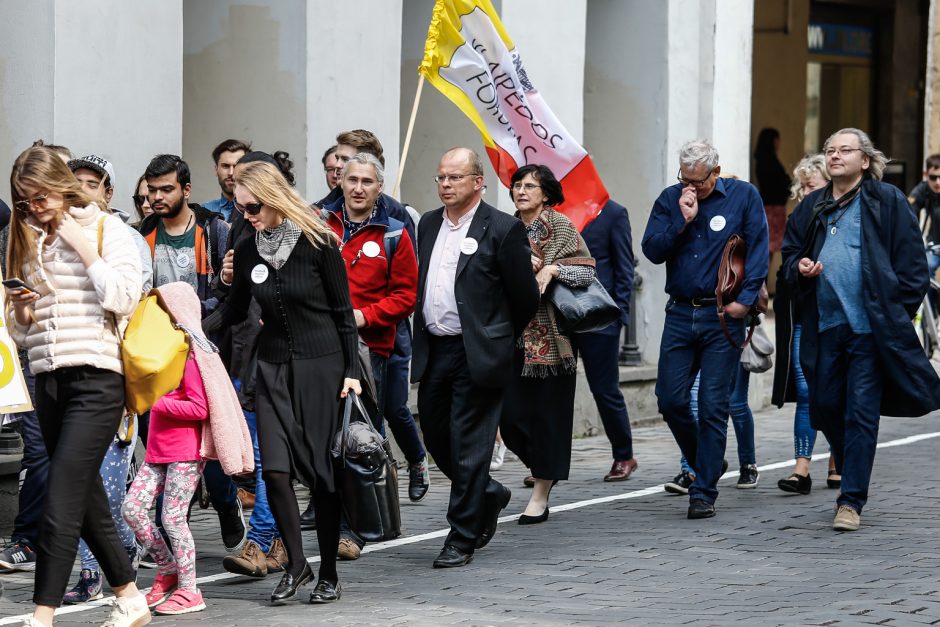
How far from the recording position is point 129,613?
23.0 feet

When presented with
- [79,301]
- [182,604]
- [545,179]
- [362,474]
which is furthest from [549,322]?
[79,301]

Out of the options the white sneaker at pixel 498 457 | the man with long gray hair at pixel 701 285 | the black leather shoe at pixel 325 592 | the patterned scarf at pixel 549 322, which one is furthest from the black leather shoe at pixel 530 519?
the black leather shoe at pixel 325 592

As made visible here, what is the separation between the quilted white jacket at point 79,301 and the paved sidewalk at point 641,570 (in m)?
1.19

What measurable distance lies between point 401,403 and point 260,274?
9.63ft

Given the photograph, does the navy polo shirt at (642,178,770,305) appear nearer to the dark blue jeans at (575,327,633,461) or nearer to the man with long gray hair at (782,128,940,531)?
the man with long gray hair at (782,128,940,531)

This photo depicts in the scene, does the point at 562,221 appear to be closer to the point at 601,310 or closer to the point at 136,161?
the point at 601,310

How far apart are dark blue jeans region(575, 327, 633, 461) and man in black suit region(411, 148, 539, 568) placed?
2.65 metres

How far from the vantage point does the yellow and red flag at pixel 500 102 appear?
1128 centimetres

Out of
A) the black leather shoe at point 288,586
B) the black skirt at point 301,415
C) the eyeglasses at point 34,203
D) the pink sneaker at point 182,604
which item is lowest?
the pink sneaker at point 182,604

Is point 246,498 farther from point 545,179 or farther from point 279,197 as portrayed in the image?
point 279,197

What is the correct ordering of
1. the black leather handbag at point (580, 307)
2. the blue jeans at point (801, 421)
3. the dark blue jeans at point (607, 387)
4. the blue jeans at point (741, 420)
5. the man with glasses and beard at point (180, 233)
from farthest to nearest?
the dark blue jeans at point (607, 387), the blue jeans at point (741, 420), the blue jeans at point (801, 421), the black leather handbag at point (580, 307), the man with glasses and beard at point (180, 233)

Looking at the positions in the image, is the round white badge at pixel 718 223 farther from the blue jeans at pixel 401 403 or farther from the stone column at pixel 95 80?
the stone column at pixel 95 80

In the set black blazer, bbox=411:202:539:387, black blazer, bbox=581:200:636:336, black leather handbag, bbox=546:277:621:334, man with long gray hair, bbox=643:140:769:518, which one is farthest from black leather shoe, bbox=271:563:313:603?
black blazer, bbox=581:200:636:336

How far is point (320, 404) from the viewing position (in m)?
7.75
